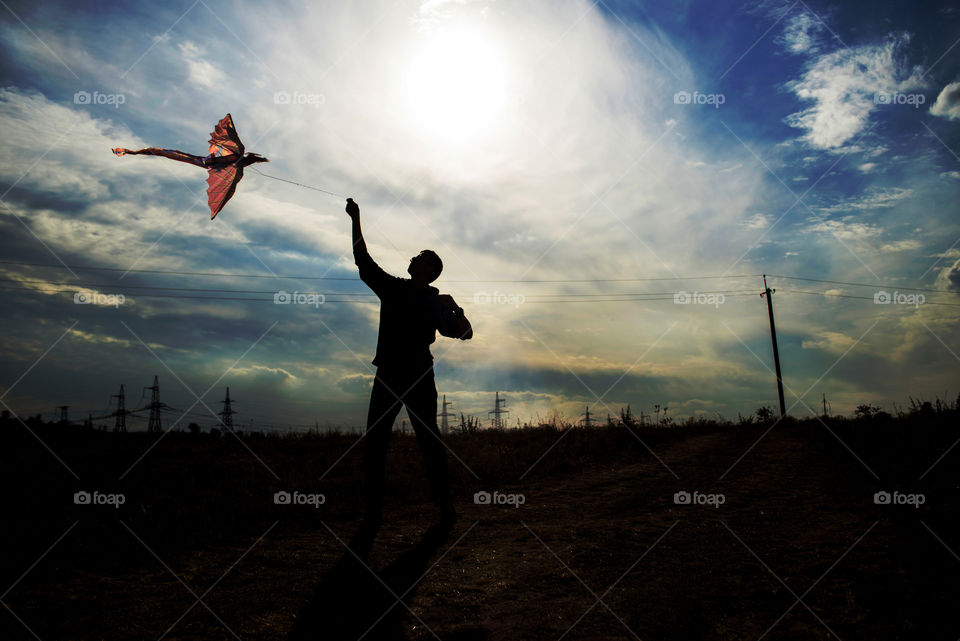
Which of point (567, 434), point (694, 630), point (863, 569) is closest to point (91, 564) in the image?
point (694, 630)

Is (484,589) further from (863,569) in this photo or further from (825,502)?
(825,502)

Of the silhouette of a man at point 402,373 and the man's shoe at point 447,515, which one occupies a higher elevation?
the silhouette of a man at point 402,373

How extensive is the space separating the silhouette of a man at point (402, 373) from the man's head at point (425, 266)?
0.19m

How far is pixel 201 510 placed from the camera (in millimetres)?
4805

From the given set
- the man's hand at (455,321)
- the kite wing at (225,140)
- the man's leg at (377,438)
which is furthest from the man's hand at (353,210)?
the kite wing at (225,140)

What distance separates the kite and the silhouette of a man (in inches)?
67.1

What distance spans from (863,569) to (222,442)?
1069 cm

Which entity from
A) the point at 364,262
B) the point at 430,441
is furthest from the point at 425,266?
the point at 430,441

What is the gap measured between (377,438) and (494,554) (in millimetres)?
1393

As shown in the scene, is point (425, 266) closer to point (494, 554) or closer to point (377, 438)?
point (377, 438)

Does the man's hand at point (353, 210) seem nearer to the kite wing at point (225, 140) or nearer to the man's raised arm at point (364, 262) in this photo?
the man's raised arm at point (364, 262)

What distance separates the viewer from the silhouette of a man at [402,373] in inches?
176

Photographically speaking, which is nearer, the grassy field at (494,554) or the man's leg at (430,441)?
the grassy field at (494,554)

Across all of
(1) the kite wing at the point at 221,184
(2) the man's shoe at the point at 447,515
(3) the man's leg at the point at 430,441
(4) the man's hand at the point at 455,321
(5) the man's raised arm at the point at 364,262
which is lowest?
(2) the man's shoe at the point at 447,515
